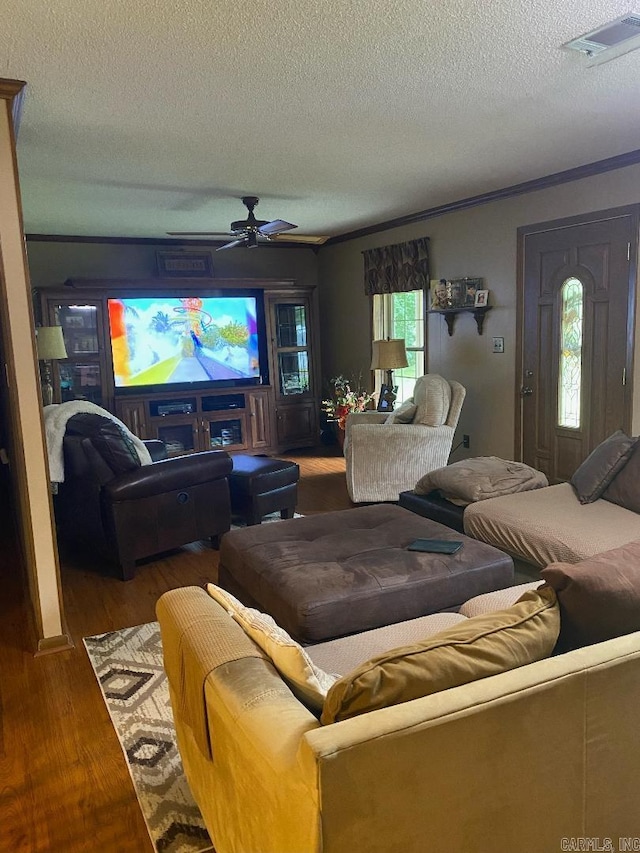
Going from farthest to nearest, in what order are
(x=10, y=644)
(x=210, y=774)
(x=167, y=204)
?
(x=167, y=204), (x=10, y=644), (x=210, y=774)

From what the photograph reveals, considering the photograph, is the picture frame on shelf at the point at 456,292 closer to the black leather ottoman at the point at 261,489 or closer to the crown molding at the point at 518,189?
the crown molding at the point at 518,189

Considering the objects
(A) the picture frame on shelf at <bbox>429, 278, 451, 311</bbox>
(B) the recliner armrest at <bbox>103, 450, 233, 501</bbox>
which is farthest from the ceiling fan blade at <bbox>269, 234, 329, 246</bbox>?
(B) the recliner armrest at <bbox>103, 450, 233, 501</bbox>

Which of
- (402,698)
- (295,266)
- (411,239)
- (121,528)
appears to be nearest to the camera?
(402,698)

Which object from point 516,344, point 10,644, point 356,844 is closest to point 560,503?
point 516,344

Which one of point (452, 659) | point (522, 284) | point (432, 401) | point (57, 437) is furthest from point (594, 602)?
point (522, 284)

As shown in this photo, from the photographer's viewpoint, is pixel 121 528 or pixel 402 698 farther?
pixel 121 528

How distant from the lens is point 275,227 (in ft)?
15.4

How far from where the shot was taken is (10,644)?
2.93 m

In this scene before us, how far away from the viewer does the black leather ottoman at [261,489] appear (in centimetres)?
429

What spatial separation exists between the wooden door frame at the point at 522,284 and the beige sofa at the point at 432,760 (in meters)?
3.36

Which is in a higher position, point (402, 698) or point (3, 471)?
point (402, 698)

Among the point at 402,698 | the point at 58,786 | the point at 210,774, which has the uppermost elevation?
the point at 402,698

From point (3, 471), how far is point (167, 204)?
2821mm

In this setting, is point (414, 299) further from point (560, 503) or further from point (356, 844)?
point (356, 844)
